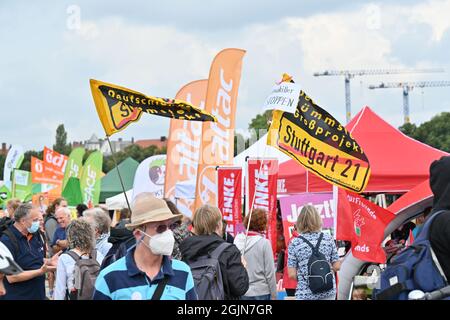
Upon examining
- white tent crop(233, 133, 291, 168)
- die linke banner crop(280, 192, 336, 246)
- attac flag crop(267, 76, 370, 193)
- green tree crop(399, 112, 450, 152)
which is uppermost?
green tree crop(399, 112, 450, 152)

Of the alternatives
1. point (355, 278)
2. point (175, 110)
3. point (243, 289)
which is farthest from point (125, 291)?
point (175, 110)

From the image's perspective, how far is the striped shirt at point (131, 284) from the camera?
474 centimetres

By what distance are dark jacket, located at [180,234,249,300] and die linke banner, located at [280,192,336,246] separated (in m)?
5.51

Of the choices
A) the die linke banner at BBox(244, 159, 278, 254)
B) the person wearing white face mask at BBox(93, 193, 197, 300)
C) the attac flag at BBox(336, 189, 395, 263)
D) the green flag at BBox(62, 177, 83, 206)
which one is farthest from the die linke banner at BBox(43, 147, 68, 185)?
the person wearing white face mask at BBox(93, 193, 197, 300)

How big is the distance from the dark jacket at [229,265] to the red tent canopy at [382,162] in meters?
8.19

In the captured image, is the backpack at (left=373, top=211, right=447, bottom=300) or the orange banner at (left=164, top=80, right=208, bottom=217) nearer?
the backpack at (left=373, top=211, right=447, bottom=300)

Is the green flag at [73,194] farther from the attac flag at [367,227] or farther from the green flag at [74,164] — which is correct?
the attac flag at [367,227]

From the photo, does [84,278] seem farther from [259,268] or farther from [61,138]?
[61,138]

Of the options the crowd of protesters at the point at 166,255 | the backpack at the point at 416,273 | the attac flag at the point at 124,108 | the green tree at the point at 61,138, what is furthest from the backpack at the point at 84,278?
the green tree at the point at 61,138

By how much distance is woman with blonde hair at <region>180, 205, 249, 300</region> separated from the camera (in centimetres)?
713

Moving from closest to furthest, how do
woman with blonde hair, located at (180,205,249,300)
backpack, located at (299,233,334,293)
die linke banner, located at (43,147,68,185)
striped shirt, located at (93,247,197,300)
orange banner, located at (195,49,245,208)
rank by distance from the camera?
striped shirt, located at (93,247,197,300)
woman with blonde hair, located at (180,205,249,300)
backpack, located at (299,233,334,293)
orange banner, located at (195,49,245,208)
die linke banner, located at (43,147,68,185)

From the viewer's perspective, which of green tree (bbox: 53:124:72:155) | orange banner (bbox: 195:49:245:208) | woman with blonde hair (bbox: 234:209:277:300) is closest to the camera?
woman with blonde hair (bbox: 234:209:277:300)

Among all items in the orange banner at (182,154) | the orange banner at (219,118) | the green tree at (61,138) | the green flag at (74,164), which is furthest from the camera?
the green tree at (61,138)

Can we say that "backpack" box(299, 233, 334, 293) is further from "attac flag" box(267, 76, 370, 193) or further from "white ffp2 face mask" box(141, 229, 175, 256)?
"white ffp2 face mask" box(141, 229, 175, 256)
